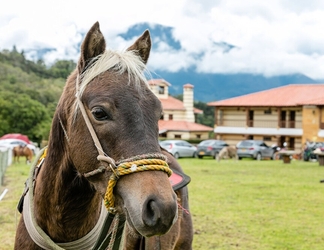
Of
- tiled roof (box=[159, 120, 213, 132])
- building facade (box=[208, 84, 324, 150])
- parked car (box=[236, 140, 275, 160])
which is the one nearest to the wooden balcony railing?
building facade (box=[208, 84, 324, 150])

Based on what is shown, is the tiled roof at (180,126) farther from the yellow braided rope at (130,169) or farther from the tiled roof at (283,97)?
the yellow braided rope at (130,169)

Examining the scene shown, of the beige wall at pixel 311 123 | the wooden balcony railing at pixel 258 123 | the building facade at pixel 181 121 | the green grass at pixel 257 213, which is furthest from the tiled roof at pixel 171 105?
the green grass at pixel 257 213

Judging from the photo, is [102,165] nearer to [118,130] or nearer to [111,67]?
[118,130]

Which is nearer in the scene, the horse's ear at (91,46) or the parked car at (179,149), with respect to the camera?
the horse's ear at (91,46)

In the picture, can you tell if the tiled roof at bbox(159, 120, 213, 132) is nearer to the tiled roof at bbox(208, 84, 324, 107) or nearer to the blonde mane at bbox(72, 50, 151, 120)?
the tiled roof at bbox(208, 84, 324, 107)

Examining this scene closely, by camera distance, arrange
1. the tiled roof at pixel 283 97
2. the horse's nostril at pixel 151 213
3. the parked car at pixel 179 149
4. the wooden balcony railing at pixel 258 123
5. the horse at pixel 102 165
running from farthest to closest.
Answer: the tiled roof at pixel 283 97, the wooden balcony railing at pixel 258 123, the parked car at pixel 179 149, the horse at pixel 102 165, the horse's nostril at pixel 151 213

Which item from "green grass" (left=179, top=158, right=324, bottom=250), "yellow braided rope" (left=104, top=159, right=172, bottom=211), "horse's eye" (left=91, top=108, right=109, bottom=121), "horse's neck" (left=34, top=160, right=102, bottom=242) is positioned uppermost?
"horse's eye" (left=91, top=108, right=109, bottom=121)

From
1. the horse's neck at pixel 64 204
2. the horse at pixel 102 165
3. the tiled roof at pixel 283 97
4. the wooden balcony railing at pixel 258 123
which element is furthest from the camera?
the tiled roof at pixel 283 97

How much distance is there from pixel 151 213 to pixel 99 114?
578 mm

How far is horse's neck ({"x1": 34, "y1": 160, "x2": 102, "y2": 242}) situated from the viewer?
2.53 m

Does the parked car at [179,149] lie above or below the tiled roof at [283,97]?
below

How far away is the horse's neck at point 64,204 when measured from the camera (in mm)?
2525

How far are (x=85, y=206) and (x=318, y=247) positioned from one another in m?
5.31

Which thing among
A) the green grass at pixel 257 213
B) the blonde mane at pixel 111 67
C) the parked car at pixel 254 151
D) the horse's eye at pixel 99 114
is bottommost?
the green grass at pixel 257 213
